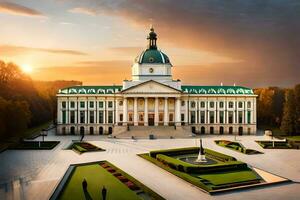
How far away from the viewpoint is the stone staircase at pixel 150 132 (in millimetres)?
76312

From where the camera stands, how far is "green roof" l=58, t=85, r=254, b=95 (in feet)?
274

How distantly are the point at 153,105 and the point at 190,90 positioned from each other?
1026cm

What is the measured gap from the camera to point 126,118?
81.1 metres

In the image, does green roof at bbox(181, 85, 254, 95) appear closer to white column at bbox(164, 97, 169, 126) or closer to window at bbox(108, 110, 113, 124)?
white column at bbox(164, 97, 169, 126)

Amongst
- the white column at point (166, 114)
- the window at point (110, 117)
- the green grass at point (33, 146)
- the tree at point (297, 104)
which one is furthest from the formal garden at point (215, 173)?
the tree at point (297, 104)

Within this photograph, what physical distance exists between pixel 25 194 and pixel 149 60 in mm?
55990

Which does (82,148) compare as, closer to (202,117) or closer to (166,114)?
(166,114)

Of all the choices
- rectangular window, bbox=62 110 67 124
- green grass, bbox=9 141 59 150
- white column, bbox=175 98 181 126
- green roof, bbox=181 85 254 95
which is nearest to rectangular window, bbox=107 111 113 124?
rectangular window, bbox=62 110 67 124

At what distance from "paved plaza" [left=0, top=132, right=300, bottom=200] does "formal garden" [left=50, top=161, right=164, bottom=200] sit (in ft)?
3.62

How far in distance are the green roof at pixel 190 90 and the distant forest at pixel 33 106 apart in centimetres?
946

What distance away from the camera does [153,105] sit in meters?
81.4

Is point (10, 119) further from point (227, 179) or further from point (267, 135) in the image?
point (267, 135)

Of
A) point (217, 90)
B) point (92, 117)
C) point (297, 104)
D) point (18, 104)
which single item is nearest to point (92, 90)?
point (92, 117)

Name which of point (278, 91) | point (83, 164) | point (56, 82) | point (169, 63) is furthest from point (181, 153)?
point (56, 82)
